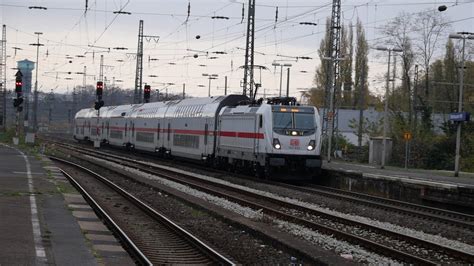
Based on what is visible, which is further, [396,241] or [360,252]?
[396,241]

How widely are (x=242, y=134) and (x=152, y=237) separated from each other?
1587 centimetres

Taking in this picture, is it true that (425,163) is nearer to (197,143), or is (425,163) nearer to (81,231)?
(197,143)

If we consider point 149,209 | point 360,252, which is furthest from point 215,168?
point 360,252

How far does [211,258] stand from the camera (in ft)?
36.4

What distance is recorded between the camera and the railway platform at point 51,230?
384 inches

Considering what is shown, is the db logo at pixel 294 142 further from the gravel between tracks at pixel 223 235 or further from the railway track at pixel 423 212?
the gravel between tracks at pixel 223 235

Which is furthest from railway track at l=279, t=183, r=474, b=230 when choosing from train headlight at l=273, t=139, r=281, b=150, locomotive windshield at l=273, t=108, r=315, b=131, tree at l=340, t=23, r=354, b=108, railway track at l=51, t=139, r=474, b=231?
tree at l=340, t=23, r=354, b=108

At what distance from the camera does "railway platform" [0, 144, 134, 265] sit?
9.75 m

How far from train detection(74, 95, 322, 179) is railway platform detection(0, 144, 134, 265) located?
8.88 meters

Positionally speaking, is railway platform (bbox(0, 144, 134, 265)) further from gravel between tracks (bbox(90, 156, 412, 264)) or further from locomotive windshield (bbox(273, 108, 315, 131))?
locomotive windshield (bbox(273, 108, 315, 131))

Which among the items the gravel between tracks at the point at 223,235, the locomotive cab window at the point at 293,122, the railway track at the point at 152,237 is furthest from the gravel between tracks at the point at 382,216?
the railway track at the point at 152,237

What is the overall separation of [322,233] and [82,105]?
10907cm

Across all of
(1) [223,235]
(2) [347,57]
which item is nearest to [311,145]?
(1) [223,235]

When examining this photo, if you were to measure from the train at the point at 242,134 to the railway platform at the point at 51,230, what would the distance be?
8884mm
